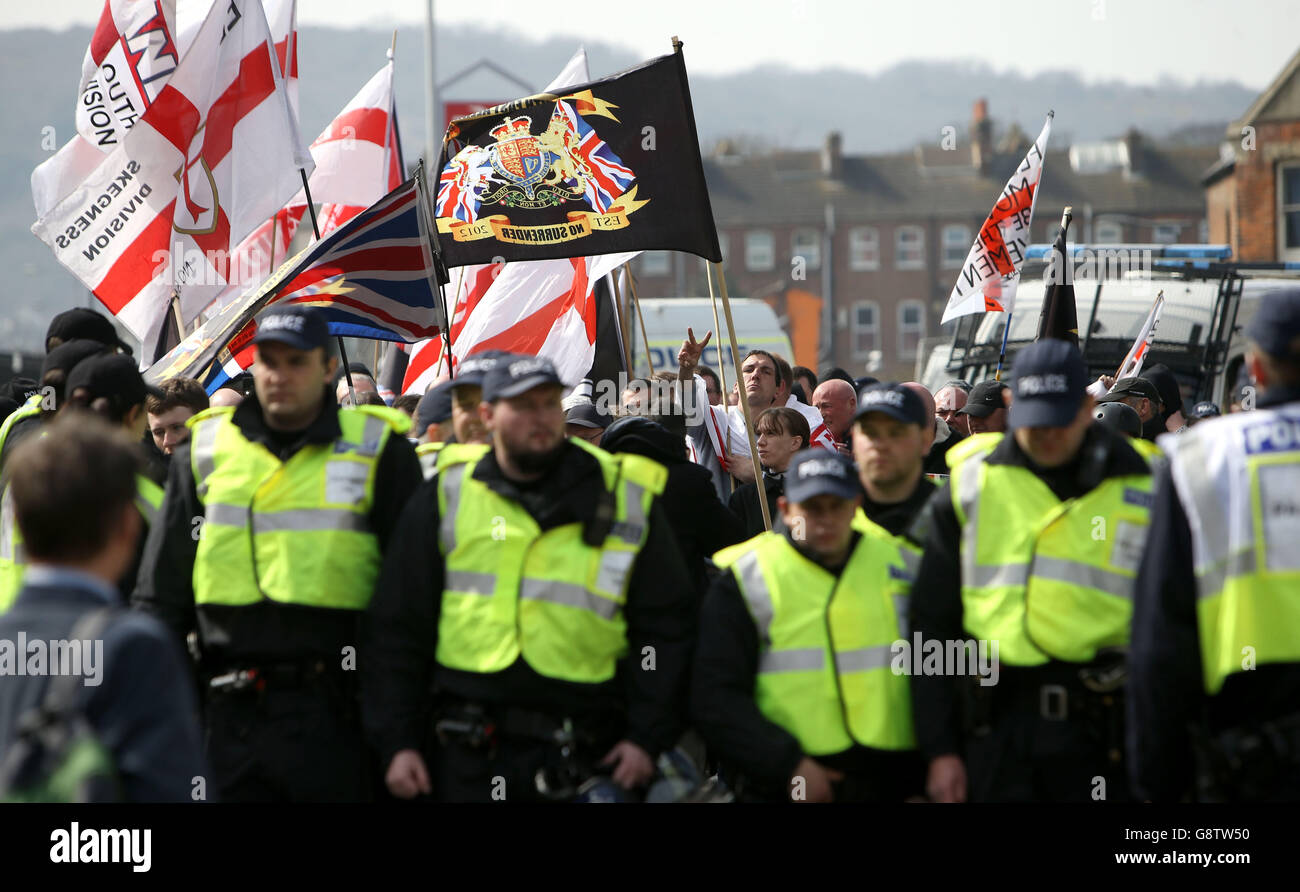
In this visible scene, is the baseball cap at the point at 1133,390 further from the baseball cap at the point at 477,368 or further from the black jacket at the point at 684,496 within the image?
the baseball cap at the point at 477,368

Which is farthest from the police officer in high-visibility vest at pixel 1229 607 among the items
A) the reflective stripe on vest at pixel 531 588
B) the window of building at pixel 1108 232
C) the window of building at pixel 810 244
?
the window of building at pixel 810 244

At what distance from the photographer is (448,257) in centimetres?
741

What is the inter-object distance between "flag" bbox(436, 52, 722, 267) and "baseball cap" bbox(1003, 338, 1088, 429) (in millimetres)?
2899

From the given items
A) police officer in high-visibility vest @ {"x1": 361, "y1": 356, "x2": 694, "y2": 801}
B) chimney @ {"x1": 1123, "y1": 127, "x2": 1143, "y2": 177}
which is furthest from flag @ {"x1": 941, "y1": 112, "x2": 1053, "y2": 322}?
chimney @ {"x1": 1123, "y1": 127, "x2": 1143, "y2": 177}

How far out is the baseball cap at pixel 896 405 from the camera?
474cm

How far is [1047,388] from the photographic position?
13.9ft

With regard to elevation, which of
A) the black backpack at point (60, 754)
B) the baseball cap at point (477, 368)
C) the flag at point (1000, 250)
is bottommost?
the black backpack at point (60, 754)

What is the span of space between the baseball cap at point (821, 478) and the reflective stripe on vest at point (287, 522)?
140 centimetres

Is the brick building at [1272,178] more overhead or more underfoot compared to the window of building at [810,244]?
more underfoot

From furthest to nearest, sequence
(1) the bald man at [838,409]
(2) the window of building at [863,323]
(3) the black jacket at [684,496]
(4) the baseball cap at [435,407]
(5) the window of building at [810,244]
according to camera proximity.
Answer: (5) the window of building at [810,244] → (2) the window of building at [863,323] → (1) the bald man at [838,409] → (4) the baseball cap at [435,407] → (3) the black jacket at [684,496]

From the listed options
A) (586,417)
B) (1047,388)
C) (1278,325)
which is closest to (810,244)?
(586,417)

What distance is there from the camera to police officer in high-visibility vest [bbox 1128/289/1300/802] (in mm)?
3527

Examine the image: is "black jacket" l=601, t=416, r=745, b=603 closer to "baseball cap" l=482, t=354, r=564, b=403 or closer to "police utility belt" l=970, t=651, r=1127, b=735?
"baseball cap" l=482, t=354, r=564, b=403
